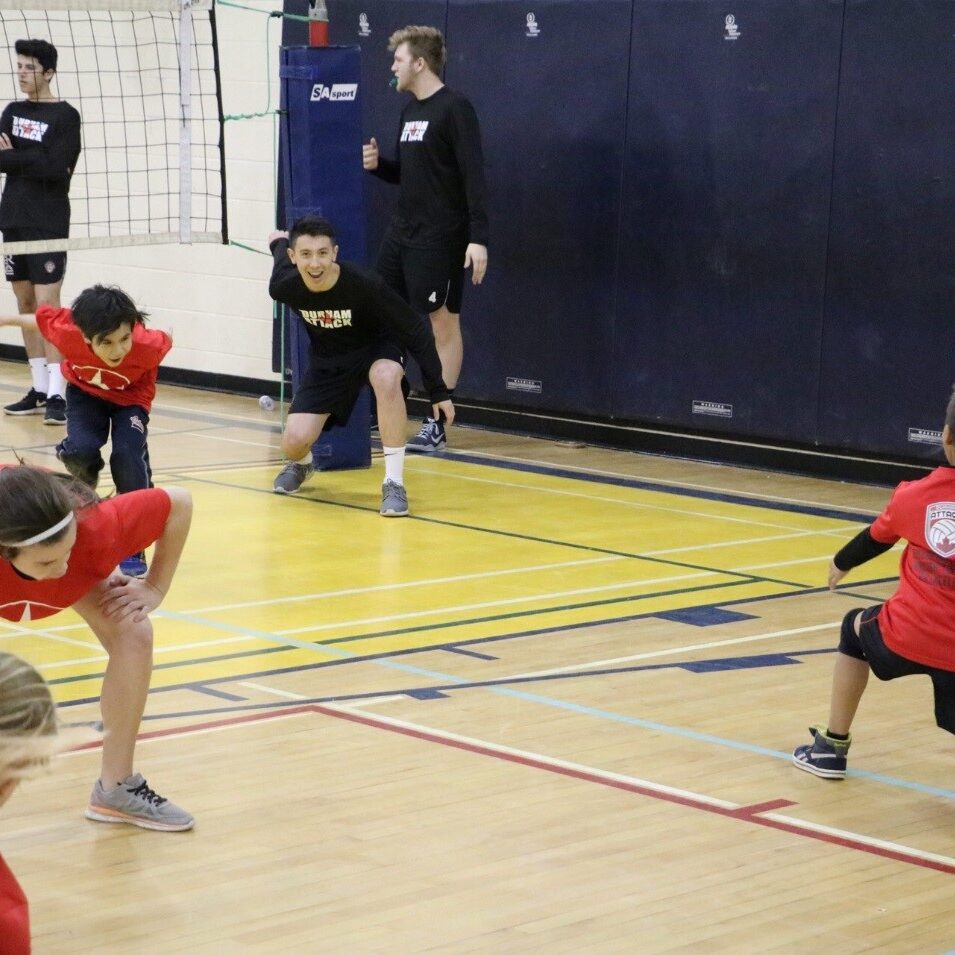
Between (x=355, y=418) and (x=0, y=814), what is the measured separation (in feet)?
16.3

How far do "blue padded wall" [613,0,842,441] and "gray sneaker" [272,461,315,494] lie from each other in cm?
232

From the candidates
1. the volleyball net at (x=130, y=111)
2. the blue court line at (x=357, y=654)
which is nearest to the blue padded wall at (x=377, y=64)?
the volleyball net at (x=130, y=111)

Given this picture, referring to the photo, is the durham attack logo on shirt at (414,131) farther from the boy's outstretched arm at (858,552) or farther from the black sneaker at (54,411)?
the boy's outstretched arm at (858,552)

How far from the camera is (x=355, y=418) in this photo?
9055 millimetres

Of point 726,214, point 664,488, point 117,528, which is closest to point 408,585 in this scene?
point 664,488

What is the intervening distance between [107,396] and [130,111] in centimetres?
609

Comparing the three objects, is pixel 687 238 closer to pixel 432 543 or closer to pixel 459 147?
pixel 459 147

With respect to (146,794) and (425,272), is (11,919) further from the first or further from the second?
(425,272)

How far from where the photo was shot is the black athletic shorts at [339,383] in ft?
27.2

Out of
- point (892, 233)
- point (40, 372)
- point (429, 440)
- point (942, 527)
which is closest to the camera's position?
point (942, 527)

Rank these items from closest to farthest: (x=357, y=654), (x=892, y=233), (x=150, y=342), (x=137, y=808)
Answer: (x=137, y=808) → (x=357, y=654) → (x=150, y=342) → (x=892, y=233)

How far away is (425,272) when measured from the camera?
9633mm

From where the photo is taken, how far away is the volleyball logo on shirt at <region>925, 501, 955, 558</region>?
4352 millimetres

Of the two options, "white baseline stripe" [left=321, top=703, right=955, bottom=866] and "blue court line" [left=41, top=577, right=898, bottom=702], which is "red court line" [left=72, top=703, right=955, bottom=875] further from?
"blue court line" [left=41, top=577, right=898, bottom=702]
